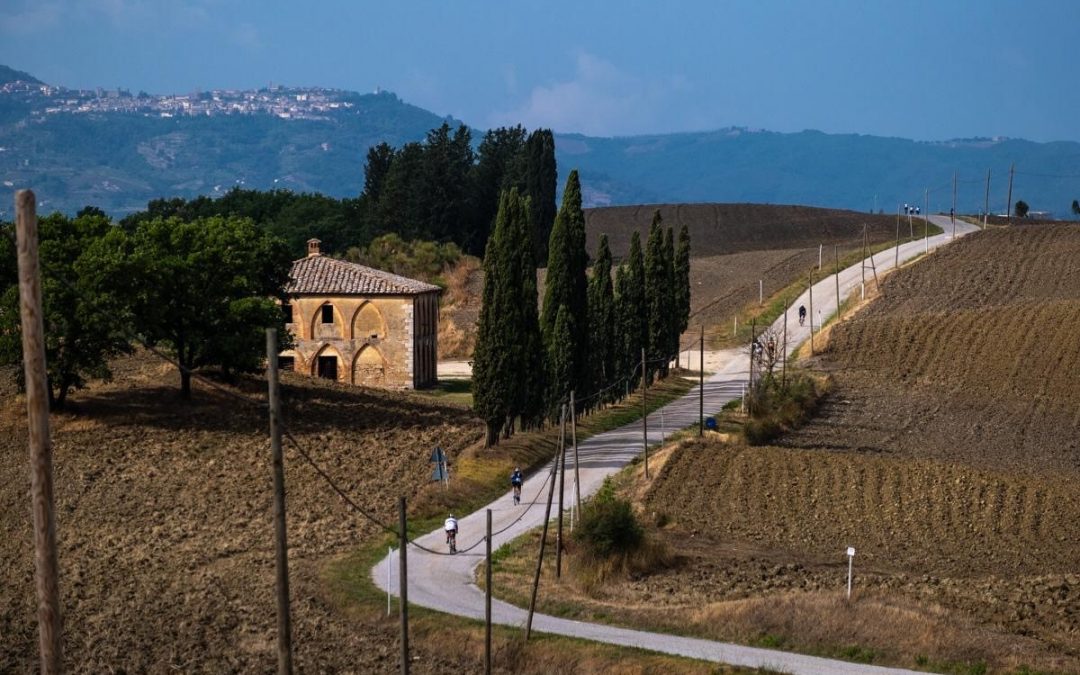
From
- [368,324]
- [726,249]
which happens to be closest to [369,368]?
[368,324]

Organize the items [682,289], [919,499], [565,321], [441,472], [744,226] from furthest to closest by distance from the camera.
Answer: [744,226], [682,289], [565,321], [919,499], [441,472]

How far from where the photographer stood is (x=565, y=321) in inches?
2363

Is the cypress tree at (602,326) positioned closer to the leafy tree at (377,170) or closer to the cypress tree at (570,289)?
the cypress tree at (570,289)

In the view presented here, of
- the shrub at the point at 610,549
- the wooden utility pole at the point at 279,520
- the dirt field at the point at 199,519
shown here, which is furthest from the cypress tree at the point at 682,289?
the wooden utility pole at the point at 279,520

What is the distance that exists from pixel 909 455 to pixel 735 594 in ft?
74.4

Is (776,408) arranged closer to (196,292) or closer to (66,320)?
(196,292)

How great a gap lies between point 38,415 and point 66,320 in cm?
3564

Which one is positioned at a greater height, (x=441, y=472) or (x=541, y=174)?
(x=541, y=174)

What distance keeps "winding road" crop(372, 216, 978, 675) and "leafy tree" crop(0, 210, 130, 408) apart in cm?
1263

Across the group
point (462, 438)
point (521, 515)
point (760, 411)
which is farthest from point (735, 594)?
point (760, 411)

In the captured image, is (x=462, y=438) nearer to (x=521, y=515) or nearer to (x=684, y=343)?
(x=521, y=515)

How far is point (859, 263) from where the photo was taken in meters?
119

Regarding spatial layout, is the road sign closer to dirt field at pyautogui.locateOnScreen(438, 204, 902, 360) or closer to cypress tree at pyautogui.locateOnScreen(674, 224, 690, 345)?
cypress tree at pyautogui.locateOnScreen(674, 224, 690, 345)

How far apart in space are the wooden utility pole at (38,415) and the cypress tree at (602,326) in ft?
164
